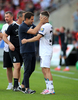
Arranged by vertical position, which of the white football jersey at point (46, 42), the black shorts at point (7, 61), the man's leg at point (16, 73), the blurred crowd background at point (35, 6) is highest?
the blurred crowd background at point (35, 6)

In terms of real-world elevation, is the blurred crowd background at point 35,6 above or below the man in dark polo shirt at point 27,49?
above

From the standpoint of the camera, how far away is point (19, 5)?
23.9 metres

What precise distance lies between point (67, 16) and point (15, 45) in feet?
54.6

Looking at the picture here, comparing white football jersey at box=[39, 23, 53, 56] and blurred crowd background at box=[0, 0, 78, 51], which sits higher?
blurred crowd background at box=[0, 0, 78, 51]

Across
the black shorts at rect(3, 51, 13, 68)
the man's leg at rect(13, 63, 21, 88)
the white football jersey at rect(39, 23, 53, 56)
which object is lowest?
the man's leg at rect(13, 63, 21, 88)

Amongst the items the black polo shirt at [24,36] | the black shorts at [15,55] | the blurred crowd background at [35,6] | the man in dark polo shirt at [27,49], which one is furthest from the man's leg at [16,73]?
the blurred crowd background at [35,6]

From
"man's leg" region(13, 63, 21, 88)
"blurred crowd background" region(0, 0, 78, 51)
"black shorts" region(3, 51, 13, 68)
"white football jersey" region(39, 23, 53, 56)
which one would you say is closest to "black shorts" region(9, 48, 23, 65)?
"man's leg" region(13, 63, 21, 88)

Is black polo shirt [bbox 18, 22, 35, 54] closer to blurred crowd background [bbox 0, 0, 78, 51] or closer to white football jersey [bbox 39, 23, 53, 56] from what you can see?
white football jersey [bbox 39, 23, 53, 56]

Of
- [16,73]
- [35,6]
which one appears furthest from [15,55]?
[35,6]

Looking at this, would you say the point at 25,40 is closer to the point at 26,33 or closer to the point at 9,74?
the point at 26,33

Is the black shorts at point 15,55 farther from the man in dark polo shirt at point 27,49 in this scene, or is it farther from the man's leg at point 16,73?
the man in dark polo shirt at point 27,49

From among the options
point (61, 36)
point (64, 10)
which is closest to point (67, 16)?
point (64, 10)

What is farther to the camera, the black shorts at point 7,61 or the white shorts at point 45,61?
the black shorts at point 7,61

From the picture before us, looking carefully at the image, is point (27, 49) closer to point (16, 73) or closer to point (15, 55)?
point (15, 55)
